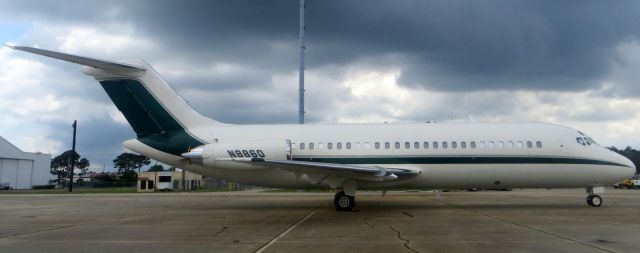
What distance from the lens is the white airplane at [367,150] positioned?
19344 millimetres

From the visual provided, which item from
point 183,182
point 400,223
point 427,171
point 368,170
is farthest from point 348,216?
point 183,182

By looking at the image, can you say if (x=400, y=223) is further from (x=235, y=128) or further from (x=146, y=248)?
(x=235, y=128)

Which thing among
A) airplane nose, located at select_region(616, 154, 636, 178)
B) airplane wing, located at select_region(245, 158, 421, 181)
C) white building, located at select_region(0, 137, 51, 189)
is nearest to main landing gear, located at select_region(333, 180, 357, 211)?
airplane wing, located at select_region(245, 158, 421, 181)

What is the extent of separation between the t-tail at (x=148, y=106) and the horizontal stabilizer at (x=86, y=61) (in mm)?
151

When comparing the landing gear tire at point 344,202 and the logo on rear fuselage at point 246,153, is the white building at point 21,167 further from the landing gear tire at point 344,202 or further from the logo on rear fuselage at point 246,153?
the landing gear tire at point 344,202

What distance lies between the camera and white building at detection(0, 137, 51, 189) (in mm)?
81000

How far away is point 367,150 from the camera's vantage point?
19.6 meters

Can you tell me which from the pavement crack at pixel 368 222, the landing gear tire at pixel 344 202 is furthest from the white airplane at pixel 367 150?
the pavement crack at pixel 368 222

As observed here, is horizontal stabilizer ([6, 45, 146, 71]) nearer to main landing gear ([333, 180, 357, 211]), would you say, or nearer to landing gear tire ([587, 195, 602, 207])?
main landing gear ([333, 180, 357, 211])

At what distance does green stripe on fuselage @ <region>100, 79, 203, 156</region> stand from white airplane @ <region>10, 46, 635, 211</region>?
0.14 ft

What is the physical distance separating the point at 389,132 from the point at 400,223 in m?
6.44

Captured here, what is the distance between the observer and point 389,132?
20.0 m

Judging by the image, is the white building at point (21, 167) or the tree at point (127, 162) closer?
the white building at point (21, 167)

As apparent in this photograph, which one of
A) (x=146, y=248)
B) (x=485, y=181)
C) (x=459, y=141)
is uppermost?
(x=459, y=141)
